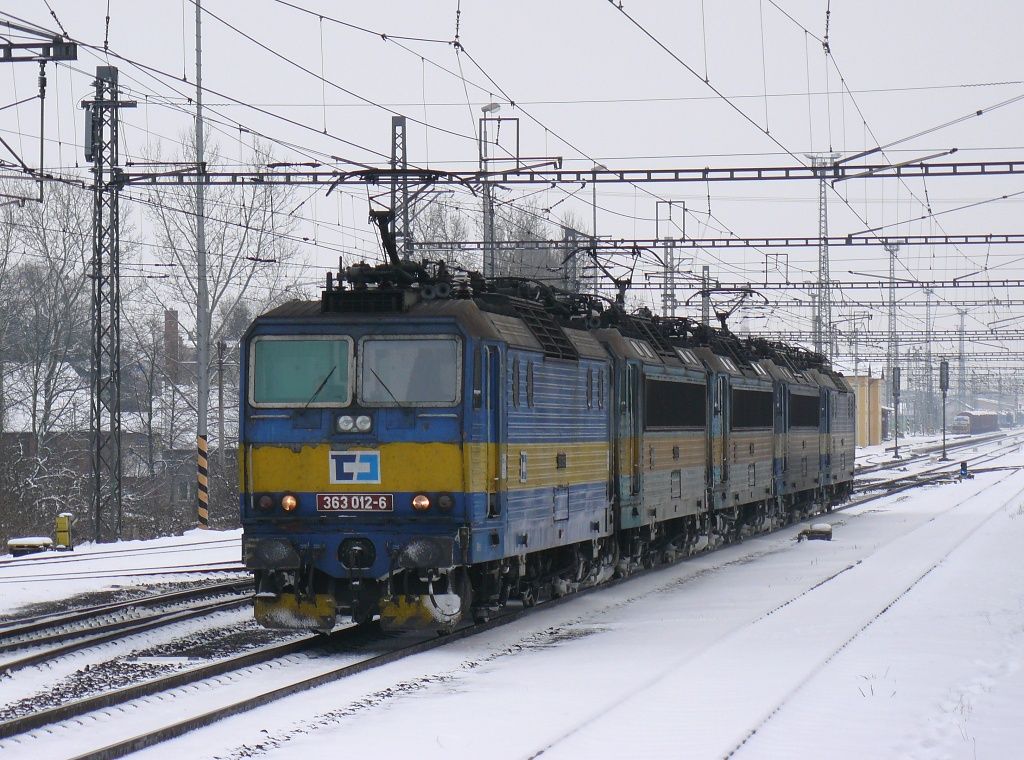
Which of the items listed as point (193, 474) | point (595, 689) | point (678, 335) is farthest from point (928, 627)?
point (193, 474)

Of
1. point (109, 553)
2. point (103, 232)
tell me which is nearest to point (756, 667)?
point (109, 553)

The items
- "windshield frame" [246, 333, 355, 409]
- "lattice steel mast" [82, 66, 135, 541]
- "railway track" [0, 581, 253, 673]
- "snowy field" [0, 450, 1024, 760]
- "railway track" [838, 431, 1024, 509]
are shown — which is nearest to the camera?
"snowy field" [0, 450, 1024, 760]

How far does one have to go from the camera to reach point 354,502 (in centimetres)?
1340

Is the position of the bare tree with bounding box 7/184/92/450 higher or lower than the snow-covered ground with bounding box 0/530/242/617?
higher

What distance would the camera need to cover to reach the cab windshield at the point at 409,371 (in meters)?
13.4

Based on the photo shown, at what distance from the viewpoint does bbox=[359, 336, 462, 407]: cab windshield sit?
529 inches

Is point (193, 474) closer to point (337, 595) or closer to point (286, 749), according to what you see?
point (337, 595)

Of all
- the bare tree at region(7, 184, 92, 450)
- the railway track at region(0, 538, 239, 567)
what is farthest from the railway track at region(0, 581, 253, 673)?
the bare tree at region(7, 184, 92, 450)

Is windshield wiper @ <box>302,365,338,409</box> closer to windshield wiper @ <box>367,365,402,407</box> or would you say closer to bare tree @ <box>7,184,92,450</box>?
windshield wiper @ <box>367,365,402,407</box>

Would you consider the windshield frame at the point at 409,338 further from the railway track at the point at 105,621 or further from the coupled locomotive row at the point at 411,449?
the railway track at the point at 105,621

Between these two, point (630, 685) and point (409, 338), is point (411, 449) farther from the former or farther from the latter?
point (630, 685)

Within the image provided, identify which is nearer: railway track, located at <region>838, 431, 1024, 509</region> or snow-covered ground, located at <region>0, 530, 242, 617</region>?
snow-covered ground, located at <region>0, 530, 242, 617</region>

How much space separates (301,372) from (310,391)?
0.21 m

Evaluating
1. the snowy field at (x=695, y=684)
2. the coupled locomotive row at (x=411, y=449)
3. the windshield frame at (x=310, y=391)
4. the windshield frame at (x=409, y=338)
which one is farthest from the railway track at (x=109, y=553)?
the windshield frame at (x=409, y=338)
